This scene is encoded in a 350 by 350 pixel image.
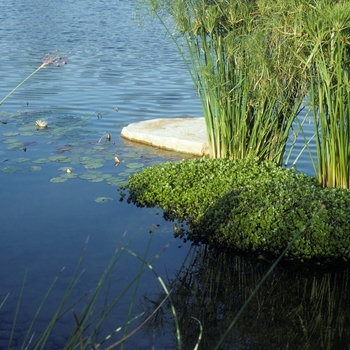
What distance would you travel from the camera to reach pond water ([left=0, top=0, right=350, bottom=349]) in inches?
158

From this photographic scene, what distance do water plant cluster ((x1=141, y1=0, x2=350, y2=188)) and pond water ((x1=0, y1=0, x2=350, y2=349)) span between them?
1.11 metres

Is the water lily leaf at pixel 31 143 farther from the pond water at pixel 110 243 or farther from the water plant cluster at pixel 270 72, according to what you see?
the water plant cluster at pixel 270 72

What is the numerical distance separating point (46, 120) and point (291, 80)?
4604 mm

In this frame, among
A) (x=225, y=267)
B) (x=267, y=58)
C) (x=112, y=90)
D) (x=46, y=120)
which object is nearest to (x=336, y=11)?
(x=267, y=58)

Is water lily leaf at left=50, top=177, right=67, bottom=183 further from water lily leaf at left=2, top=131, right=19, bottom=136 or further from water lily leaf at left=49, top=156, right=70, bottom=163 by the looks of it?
water lily leaf at left=2, top=131, right=19, bottom=136

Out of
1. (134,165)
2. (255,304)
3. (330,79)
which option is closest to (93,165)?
(134,165)

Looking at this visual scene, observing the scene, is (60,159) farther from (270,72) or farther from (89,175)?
(270,72)

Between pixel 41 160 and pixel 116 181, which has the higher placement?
pixel 41 160

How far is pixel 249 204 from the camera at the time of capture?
5297 millimetres

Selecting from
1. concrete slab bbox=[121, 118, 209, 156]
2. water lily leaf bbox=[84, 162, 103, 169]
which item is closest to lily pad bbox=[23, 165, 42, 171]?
water lily leaf bbox=[84, 162, 103, 169]

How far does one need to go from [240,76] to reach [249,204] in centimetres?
158

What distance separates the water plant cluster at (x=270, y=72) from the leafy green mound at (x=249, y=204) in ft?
1.03

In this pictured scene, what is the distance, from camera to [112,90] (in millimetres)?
11711

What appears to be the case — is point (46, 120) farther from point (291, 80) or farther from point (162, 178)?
point (291, 80)
